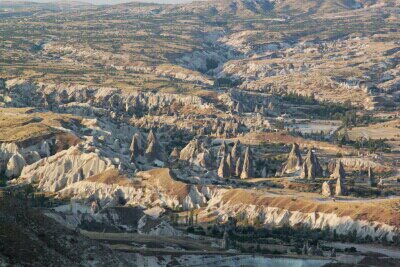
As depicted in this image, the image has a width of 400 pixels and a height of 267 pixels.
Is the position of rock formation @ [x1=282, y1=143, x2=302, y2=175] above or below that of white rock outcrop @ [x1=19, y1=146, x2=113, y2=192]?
below

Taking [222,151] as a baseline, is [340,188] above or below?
above

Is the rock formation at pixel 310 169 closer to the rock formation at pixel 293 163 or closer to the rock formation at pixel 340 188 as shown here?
the rock formation at pixel 293 163

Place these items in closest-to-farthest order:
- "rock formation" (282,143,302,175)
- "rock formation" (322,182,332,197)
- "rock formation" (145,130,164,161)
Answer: "rock formation" (322,182,332,197)
"rock formation" (282,143,302,175)
"rock formation" (145,130,164,161)

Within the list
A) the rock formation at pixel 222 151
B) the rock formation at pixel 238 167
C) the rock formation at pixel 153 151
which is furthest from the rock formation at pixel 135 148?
the rock formation at pixel 238 167

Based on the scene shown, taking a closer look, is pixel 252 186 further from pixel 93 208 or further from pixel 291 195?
pixel 93 208

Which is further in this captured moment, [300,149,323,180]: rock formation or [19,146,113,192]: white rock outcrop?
[300,149,323,180]: rock formation

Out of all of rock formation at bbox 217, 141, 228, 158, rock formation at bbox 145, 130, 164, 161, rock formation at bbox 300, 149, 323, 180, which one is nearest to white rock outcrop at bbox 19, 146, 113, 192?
rock formation at bbox 145, 130, 164, 161

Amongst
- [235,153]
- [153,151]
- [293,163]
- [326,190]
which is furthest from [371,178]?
Result: [153,151]

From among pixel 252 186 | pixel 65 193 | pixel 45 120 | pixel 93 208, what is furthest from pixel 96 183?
pixel 45 120

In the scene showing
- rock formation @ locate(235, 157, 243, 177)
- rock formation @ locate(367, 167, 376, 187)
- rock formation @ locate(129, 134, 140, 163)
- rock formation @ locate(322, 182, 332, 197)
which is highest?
rock formation @ locate(322, 182, 332, 197)

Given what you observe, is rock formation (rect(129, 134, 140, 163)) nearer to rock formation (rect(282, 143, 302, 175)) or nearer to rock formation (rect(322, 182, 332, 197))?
rock formation (rect(282, 143, 302, 175))

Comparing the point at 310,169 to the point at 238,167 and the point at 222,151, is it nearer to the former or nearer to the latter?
the point at 238,167
